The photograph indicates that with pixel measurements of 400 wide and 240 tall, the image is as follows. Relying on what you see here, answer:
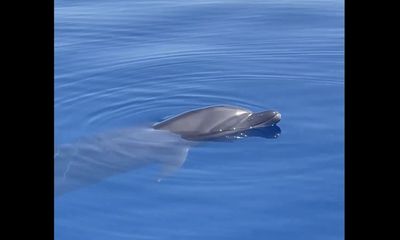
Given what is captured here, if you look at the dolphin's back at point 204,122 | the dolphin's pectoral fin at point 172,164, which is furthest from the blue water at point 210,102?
the dolphin's back at point 204,122

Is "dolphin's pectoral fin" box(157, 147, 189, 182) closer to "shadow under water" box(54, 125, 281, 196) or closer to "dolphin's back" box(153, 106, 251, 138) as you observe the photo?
"shadow under water" box(54, 125, 281, 196)

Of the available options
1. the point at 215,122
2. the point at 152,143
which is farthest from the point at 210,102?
the point at 152,143

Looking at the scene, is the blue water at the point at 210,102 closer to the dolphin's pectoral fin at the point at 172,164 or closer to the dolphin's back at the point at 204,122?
the dolphin's pectoral fin at the point at 172,164

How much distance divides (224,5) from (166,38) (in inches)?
115

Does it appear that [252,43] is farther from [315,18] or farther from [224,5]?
[224,5]

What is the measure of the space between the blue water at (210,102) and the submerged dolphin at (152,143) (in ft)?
0.32

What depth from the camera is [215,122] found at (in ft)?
22.8

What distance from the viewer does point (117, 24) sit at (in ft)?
41.4

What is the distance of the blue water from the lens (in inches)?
219

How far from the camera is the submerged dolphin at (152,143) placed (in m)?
6.32

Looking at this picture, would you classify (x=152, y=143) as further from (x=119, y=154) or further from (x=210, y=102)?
(x=210, y=102)

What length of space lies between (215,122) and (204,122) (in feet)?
0.36
